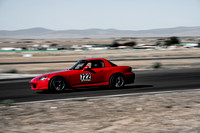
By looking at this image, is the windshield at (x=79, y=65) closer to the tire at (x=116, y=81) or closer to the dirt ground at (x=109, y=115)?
the tire at (x=116, y=81)

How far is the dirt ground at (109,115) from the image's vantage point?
638 centimetres

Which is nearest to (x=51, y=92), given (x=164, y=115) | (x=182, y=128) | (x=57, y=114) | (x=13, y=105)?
(x=13, y=105)

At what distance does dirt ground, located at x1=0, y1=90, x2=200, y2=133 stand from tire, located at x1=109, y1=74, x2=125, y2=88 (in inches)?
89.4

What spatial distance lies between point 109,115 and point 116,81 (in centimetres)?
514

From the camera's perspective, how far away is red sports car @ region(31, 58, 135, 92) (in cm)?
1171

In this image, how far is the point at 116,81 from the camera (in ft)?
41.8

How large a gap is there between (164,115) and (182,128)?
1302 millimetres

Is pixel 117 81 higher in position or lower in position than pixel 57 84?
lower

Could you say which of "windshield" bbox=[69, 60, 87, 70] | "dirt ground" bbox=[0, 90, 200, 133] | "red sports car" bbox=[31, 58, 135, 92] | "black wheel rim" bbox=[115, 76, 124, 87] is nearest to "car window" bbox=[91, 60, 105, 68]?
"red sports car" bbox=[31, 58, 135, 92]

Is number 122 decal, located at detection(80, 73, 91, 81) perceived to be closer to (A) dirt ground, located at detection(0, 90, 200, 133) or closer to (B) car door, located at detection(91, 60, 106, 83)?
(B) car door, located at detection(91, 60, 106, 83)

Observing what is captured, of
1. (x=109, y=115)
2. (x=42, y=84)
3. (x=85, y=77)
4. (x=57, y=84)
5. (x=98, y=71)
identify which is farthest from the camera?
(x=98, y=71)

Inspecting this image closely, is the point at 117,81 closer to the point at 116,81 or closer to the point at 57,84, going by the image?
the point at 116,81

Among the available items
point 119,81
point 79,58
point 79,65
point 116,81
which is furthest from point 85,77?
point 79,58

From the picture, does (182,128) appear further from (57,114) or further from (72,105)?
(72,105)
